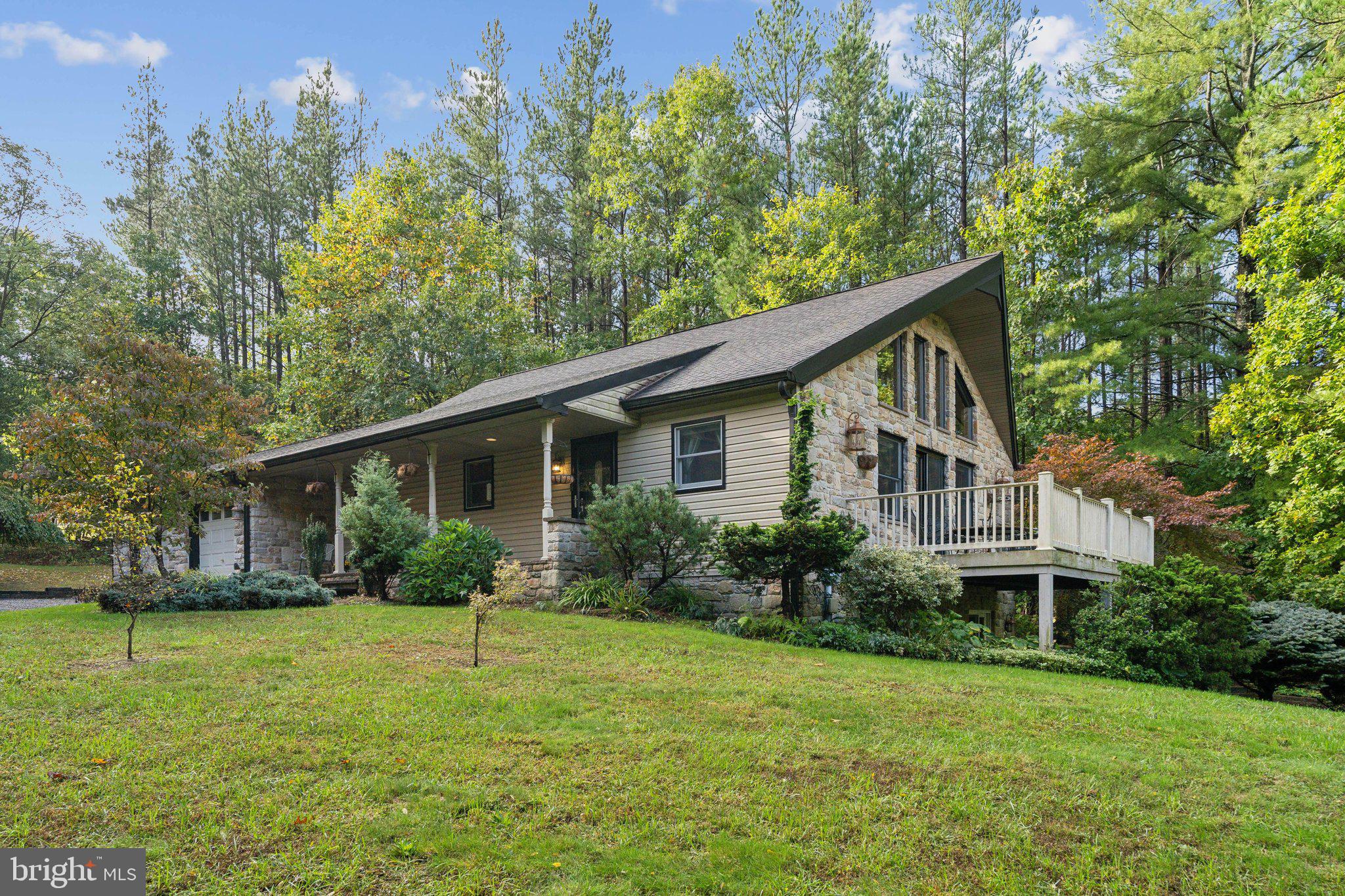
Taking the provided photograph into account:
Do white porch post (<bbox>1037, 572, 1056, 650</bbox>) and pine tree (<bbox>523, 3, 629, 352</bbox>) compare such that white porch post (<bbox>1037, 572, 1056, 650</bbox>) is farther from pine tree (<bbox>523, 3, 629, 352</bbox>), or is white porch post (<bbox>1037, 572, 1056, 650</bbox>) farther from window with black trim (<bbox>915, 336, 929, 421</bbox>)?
pine tree (<bbox>523, 3, 629, 352</bbox>)

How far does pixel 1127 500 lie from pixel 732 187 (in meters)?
17.8

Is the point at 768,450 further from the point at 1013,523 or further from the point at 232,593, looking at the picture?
the point at 232,593

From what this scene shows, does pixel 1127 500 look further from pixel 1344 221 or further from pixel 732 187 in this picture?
pixel 732 187

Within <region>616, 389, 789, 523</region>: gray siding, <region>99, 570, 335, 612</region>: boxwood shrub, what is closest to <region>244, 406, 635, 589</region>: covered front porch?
<region>616, 389, 789, 523</region>: gray siding

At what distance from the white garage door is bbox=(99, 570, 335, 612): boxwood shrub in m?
7.27

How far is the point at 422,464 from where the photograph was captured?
18156 mm

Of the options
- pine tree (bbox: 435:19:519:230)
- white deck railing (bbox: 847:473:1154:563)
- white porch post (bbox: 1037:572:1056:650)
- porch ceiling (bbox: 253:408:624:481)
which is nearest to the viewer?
white porch post (bbox: 1037:572:1056:650)

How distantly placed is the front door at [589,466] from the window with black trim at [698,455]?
136 centimetres

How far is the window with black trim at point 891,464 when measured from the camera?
1461cm

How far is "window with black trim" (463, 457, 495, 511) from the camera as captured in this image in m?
17.0

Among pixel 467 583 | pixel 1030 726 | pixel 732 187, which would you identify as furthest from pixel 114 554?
pixel 732 187

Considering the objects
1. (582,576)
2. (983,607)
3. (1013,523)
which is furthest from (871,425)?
(582,576)

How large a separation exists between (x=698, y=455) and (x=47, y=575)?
64.1 feet

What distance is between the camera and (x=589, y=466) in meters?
15.4
